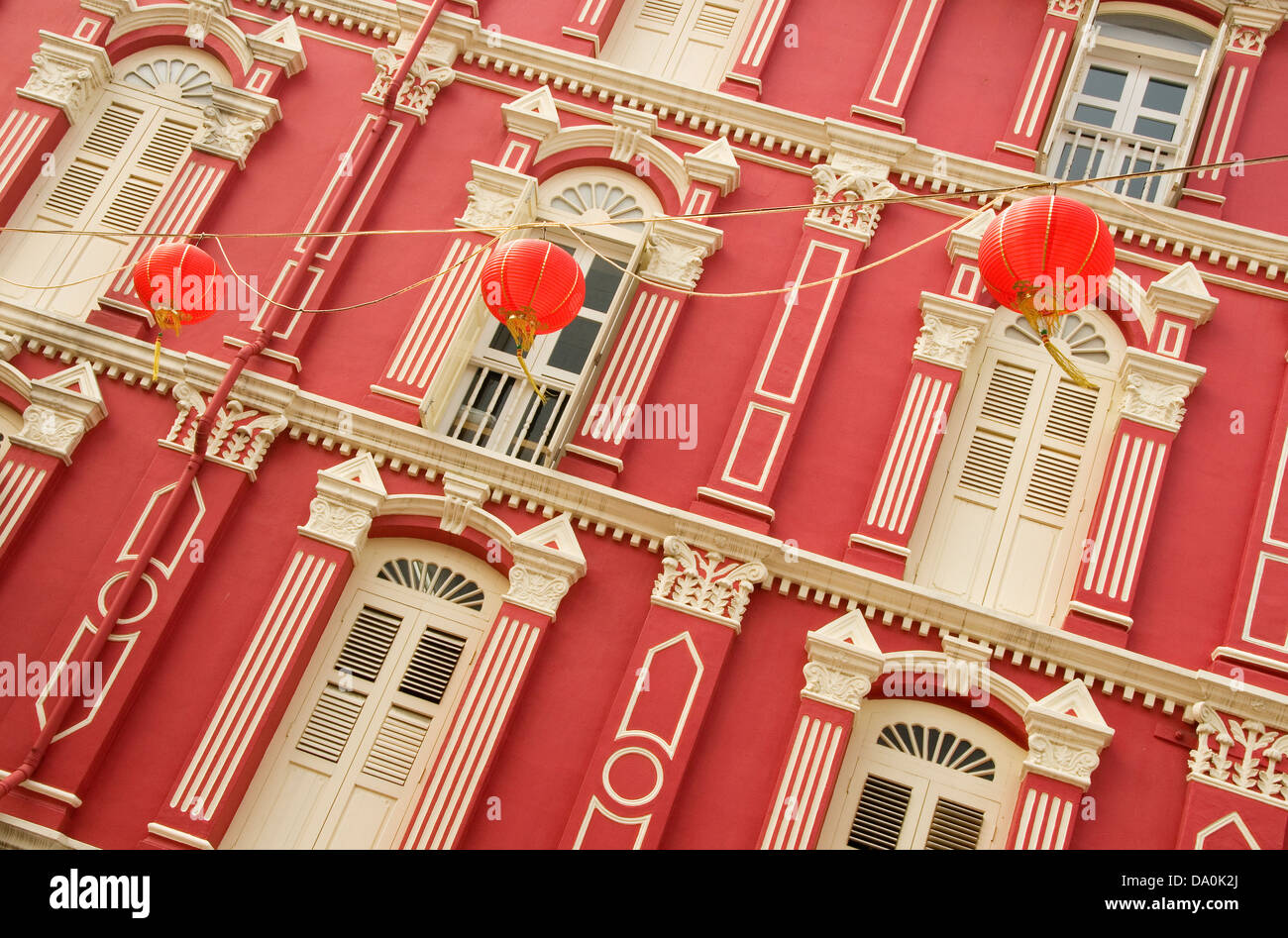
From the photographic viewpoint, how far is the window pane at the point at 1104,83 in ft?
37.7

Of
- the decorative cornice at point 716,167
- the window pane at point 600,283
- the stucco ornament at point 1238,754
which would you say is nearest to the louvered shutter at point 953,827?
the stucco ornament at point 1238,754

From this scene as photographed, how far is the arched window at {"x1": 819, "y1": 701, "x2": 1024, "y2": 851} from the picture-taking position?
29.5 feet

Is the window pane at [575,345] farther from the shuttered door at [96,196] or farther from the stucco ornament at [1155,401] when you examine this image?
the stucco ornament at [1155,401]

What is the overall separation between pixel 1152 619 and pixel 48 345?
326 inches

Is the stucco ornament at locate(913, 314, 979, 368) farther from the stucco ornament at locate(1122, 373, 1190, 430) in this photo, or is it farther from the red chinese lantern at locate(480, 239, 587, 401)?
the red chinese lantern at locate(480, 239, 587, 401)

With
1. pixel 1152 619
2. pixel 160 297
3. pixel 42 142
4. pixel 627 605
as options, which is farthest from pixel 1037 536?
pixel 42 142

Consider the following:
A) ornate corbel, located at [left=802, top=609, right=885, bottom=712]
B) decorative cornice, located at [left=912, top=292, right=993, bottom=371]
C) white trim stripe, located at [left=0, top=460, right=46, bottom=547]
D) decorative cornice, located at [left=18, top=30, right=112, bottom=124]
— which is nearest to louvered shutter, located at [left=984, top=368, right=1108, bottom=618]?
decorative cornice, located at [left=912, top=292, right=993, bottom=371]

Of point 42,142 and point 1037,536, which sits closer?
point 1037,536

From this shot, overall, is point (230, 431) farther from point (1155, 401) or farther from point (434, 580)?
point (1155, 401)

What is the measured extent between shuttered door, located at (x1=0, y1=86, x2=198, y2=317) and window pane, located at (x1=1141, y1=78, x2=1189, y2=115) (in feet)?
26.3

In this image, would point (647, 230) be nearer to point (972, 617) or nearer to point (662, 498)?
point (662, 498)

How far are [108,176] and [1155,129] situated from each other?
864cm

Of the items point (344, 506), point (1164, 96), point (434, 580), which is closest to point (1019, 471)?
point (1164, 96)

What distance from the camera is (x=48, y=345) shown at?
1023 cm
